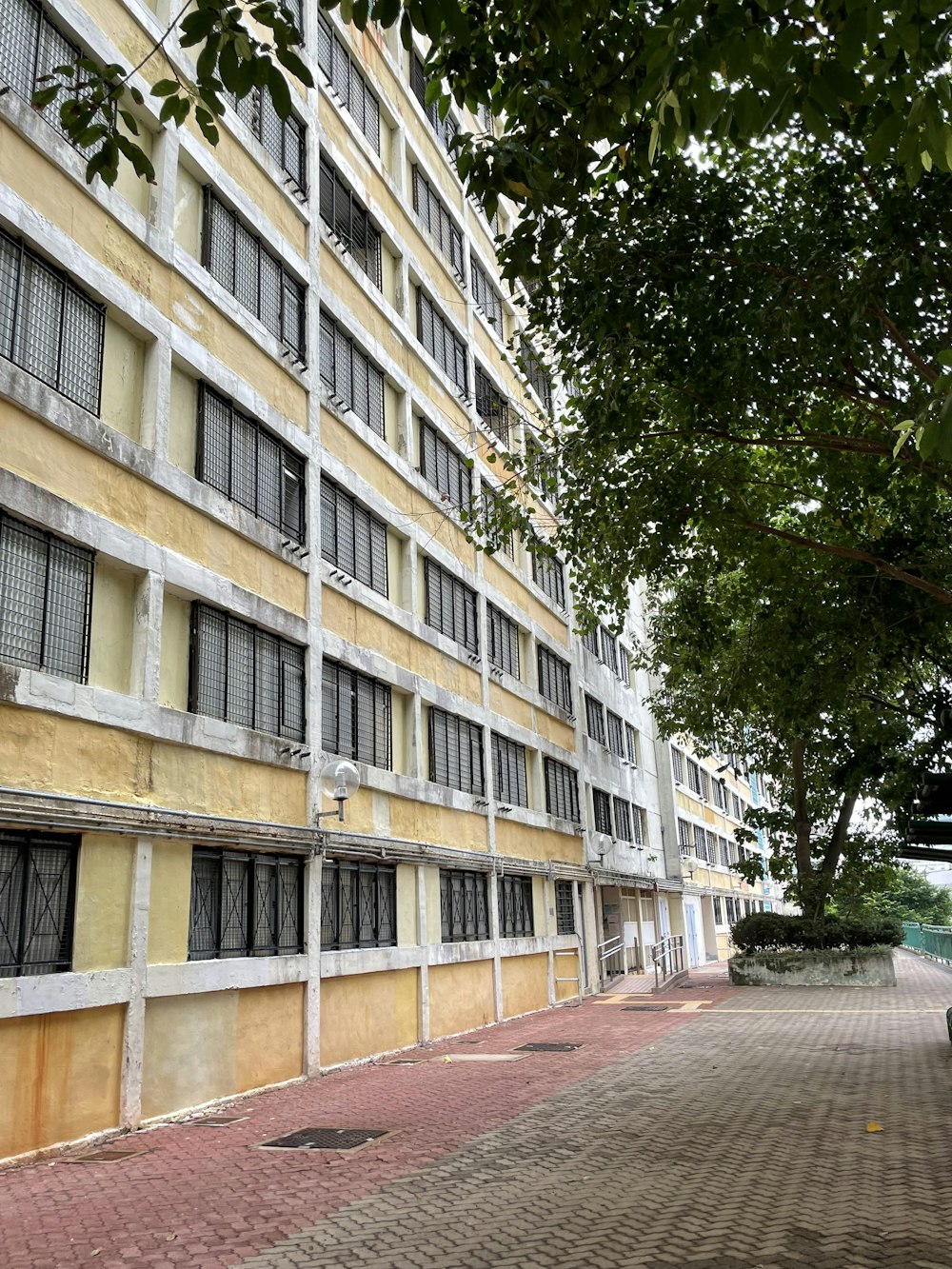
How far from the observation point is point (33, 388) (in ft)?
33.4

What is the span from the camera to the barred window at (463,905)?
19.2m

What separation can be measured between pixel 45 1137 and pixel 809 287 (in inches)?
405

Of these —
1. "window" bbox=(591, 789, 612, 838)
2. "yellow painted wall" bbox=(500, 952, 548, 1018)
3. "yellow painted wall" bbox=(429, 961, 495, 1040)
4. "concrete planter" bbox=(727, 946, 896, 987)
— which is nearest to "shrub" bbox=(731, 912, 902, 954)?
"concrete planter" bbox=(727, 946, 896, 987)

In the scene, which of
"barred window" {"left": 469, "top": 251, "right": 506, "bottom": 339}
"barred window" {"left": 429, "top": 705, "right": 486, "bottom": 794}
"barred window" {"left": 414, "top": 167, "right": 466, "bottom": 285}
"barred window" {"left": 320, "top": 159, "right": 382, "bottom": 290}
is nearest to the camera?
"barred window" {"left": 320, "top": 159, "right": 382, "bottom": 290}

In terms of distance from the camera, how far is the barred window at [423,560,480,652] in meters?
20.7

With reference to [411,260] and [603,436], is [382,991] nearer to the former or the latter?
[603,436]

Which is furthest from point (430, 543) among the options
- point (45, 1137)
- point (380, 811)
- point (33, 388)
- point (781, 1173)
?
point (781, 1173)

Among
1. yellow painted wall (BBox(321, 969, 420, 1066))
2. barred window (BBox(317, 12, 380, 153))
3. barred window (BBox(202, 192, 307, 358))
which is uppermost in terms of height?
barred window (BBox(317, 12, 380, 153))

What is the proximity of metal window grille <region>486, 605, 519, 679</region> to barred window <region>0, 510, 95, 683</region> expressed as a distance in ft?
43.4

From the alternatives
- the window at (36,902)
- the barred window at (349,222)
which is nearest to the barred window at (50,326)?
the window at (36,902)

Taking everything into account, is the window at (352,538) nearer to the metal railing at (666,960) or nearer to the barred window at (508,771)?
the barred window at (508,771)

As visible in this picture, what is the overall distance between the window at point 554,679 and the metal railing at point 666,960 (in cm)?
692

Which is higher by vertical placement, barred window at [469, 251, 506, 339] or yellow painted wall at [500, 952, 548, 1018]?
barred window at [469, 251, 506, 339]

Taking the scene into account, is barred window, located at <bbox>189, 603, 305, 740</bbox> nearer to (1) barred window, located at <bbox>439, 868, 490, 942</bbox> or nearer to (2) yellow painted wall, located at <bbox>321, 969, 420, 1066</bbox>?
(2) yellow painted wall, located at <bbox>321, 969, 420, 1066</bbox>
